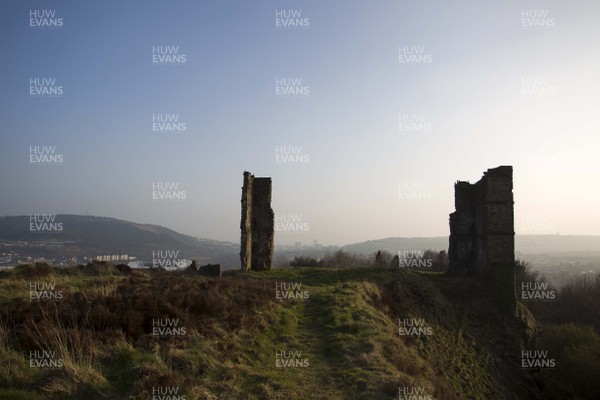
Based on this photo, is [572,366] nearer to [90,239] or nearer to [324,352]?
[324,352]

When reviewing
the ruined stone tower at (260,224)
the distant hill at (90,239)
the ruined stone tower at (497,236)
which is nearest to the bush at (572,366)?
the ruined stone tower at (497,236)

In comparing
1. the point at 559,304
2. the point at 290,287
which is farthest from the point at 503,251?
the point at 559,304

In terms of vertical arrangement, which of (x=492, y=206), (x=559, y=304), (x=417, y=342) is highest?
(x=492, y=206)

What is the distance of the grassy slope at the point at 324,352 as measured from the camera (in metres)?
8.23

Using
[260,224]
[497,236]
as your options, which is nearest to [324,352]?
[497,236]

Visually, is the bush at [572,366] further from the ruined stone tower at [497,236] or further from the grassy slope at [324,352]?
the ruined stone tower at [497,236]

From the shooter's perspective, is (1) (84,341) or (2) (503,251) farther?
(2) (503,251)

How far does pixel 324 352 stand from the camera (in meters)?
13.1

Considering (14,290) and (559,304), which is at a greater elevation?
(14,290)

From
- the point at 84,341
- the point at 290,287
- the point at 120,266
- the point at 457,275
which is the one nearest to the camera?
the point at 84,341

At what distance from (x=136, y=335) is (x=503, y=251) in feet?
82.1

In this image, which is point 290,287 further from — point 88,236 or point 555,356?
point 88,236

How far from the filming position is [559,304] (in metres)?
52.0

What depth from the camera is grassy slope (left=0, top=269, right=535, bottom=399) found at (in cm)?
823
